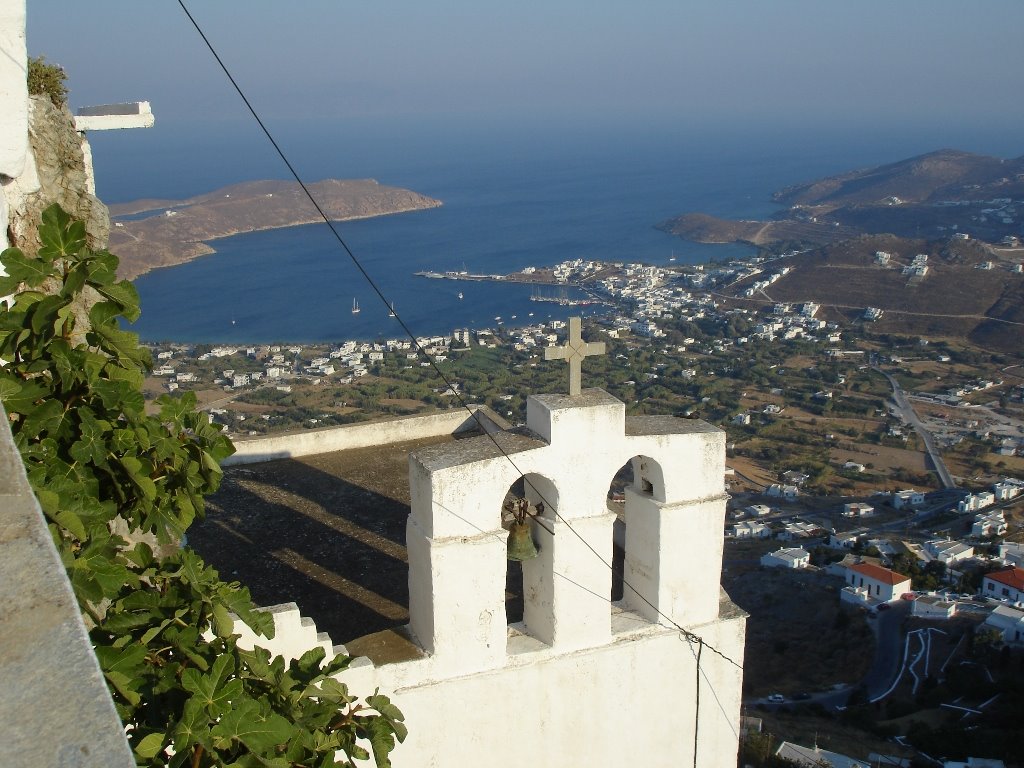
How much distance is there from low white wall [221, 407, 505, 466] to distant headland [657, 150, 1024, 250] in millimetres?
71607

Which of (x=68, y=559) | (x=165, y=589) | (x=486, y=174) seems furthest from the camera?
(x=486, y=174)

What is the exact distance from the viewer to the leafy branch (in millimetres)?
2340

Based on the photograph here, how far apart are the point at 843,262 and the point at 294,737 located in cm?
6473

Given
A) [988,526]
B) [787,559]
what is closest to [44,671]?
[787,559]

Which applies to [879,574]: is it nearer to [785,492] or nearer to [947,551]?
[947,551]

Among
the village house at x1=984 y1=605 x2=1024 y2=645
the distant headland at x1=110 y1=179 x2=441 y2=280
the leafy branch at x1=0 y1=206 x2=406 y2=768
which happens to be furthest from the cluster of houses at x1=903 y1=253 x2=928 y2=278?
the leafy branch at x1=0 y1=206 x2=406 y2=768

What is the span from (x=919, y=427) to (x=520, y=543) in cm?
3722

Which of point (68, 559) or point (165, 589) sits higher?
point (68, 559)

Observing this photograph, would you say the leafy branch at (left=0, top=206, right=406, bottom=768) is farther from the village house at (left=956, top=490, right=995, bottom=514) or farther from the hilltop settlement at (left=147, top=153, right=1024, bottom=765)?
the village house at (left=956, top=490, right=995, bottom=514)

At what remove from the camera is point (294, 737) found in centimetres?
261

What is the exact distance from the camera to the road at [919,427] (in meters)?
34.0

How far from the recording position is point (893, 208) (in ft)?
289

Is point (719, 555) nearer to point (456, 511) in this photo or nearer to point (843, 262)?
point (456, 511)

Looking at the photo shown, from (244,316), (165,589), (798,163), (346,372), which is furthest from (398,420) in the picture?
(798,163)
